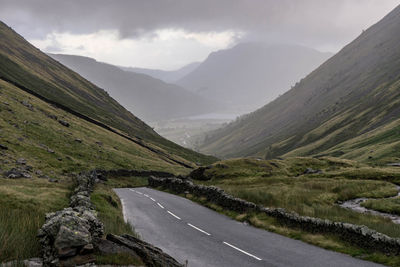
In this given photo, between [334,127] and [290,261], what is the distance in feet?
644

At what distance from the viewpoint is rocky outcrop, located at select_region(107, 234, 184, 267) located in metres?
10.3

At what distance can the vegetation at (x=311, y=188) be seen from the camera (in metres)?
21.8

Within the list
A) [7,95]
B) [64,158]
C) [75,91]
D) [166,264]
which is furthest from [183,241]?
[75,91]

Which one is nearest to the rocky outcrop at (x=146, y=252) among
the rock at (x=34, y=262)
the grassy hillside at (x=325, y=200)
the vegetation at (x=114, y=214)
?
the vegetation at (x=114, y=214)

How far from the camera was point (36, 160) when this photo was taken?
52281 millimetres

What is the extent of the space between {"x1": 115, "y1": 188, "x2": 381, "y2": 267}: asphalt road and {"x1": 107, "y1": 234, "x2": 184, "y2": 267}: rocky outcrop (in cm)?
368

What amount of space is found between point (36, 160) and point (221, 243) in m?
43.8

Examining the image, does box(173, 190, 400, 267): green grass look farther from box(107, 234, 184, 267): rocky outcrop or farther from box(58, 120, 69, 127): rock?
box(58, 120, 69, 127): rock

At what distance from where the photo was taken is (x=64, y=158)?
6134 centimetres

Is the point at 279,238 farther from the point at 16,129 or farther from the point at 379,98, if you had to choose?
the point at 379,98

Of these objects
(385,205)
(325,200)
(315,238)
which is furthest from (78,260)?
(325,200)

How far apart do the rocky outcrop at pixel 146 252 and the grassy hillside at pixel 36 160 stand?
8.27 ft

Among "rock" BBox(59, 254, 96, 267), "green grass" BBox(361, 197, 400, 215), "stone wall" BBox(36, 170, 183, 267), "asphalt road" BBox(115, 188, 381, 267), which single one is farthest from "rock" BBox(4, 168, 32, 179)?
"green grass" BBox(361, 197, 400, 215)

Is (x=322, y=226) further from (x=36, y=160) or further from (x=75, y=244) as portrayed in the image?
(x=36, y=160)
